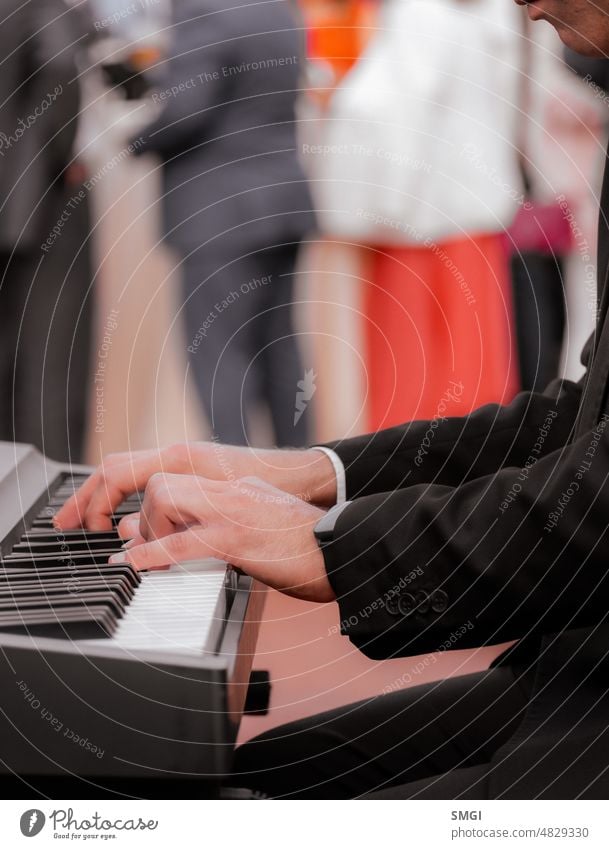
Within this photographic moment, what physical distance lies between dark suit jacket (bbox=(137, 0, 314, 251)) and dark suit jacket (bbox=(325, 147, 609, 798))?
1338mm

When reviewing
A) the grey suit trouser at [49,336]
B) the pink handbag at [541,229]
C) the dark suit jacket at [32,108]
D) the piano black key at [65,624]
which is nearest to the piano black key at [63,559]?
the piano black key at [65,624]

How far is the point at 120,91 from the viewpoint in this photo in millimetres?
2586

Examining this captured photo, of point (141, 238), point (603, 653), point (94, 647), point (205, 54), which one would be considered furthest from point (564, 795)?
point (141, 238)

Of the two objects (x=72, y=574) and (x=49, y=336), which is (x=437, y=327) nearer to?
(x=49, y=336)

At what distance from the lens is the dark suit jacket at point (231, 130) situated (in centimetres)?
199

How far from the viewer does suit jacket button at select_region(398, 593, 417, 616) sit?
769 mm

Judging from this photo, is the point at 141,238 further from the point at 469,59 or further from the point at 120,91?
the point at 469,59

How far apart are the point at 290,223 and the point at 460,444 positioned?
127 centimetres

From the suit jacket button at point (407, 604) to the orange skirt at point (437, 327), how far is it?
204cm

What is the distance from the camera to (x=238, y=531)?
0.77 meters

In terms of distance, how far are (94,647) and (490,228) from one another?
2.22 meters

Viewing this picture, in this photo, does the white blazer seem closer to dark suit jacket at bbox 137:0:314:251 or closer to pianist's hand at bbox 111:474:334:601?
dark suit jacket at bbox 137:0:314:251

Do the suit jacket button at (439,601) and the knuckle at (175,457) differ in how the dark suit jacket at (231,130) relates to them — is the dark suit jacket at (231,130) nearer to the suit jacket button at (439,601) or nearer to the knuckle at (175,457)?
the knuckle at (175,457)

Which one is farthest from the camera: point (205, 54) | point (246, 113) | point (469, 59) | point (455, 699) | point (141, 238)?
point (141, 238)
